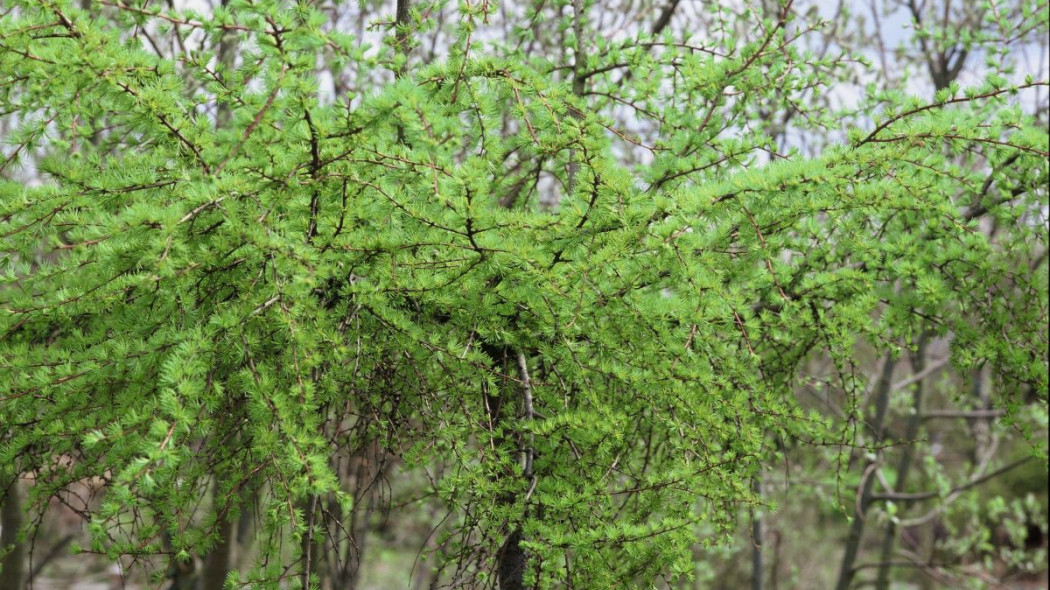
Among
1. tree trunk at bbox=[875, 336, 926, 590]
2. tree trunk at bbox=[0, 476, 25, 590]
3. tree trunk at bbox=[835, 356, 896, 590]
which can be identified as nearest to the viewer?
tree trunk at bbox=[0, 476, 25, 590]

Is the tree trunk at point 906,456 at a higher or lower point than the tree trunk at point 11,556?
higher

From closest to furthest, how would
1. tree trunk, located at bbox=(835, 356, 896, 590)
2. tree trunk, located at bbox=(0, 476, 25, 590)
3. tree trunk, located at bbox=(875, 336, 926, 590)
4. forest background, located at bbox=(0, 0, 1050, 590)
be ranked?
1. forest background, located at bbox=(0, 0, 1050, 590)
2. tree trunk, located at bbox=(0, 476, 25, 590)
3. tree trunk, located at bbox=(835, 356, 896, 590)
4. tree trunk, located at bbox=(875, 336, 926, 590)

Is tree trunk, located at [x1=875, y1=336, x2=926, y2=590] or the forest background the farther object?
tree trunk, located at [x1=875, y1=336, x2=926, y2=590]

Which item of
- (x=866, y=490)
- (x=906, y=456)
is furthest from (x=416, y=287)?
(x=906, y=456)

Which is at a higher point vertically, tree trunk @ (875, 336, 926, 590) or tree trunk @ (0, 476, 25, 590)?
tree trunk @ (875, 336, 926, 590)

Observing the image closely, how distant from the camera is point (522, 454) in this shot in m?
2.27

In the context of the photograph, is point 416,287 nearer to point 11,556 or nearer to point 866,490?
point 11,556

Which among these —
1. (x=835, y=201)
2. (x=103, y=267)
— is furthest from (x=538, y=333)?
(x=103, y=267)

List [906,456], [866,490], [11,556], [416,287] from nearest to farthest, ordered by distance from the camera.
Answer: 1. [416,287]
2. [11,556]
3. [866,490]
4. [906,456]

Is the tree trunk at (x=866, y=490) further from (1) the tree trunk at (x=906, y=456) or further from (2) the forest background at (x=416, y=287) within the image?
(2) the forest background at (x=416, y=287)

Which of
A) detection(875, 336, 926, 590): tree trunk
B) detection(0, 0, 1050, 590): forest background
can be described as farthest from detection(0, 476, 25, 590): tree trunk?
detection(875, 336, 926, 590): tree trunk

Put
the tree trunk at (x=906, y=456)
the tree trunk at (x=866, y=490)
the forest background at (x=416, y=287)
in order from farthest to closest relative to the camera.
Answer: the tree trunk at (x=906, y=456) → the tree trunk at (x=866, y=490) → the forest background at (x=416, y=287)

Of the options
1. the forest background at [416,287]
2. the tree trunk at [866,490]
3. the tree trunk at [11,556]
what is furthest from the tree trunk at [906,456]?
the tree trunk at [11,556]

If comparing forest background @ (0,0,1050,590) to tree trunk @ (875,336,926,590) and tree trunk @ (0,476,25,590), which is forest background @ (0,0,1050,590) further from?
tree trunk @ (875,336,926,590)
